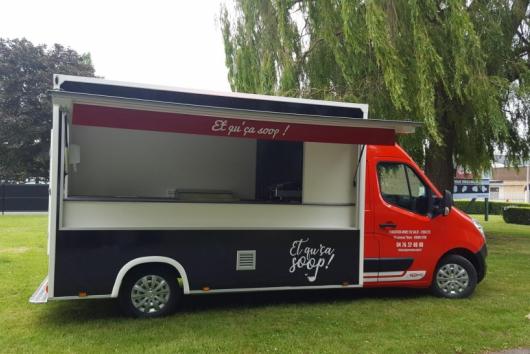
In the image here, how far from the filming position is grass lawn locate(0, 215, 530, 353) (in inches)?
193

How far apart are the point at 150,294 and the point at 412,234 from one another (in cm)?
336

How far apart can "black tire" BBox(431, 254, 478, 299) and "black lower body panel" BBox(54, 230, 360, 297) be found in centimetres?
130

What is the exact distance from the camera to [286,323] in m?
5.66

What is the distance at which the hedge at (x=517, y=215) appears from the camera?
21438mm

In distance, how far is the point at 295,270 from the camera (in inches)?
240

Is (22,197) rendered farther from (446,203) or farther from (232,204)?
(446,203)

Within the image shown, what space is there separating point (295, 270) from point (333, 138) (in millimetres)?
1674

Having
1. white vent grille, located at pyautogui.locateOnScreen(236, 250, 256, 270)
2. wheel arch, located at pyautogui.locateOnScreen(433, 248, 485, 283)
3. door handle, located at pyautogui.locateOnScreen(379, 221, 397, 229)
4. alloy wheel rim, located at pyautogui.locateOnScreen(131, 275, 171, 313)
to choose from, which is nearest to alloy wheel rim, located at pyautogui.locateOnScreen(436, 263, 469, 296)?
wheel arch, located at pyautogui.locateOnScreen(433, 248, 485, 283)

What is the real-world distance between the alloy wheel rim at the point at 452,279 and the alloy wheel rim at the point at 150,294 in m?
3.60

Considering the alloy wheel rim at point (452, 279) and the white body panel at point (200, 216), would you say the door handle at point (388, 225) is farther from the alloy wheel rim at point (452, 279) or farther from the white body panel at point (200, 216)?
the alloy wheel rim at point (452, 279)

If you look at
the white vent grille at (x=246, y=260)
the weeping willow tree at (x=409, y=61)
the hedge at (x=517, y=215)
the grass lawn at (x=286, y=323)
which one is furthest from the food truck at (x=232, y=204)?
the hedge at (x=517, y=215)

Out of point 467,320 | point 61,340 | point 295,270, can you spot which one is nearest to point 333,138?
point 295,270

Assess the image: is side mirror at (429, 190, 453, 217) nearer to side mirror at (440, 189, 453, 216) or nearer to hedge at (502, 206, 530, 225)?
side mirror at (440, 189, 453, 216)

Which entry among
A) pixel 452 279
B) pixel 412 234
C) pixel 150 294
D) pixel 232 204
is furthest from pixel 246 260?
pixel 452 279
